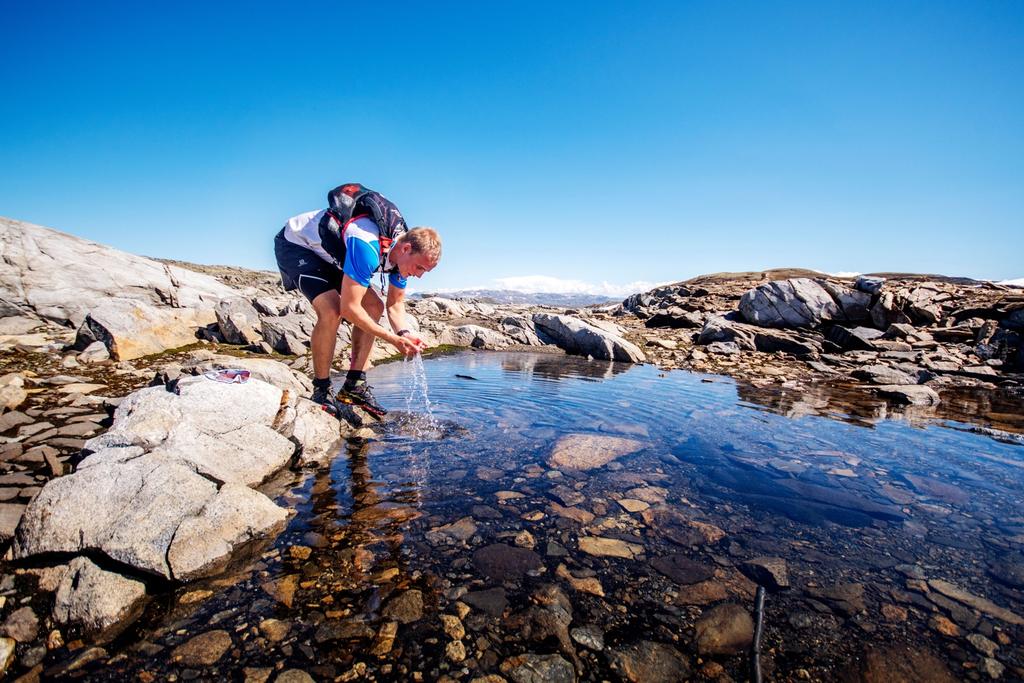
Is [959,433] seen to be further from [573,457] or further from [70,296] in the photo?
[70,296]

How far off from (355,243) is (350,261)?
212mm

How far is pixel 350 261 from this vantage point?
199 inches

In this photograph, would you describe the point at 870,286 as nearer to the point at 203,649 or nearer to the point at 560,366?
the point at 560,366

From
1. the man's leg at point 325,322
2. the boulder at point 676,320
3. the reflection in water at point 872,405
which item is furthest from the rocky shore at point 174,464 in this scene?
the boulder at point 676,320

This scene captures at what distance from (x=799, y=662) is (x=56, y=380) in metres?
9.43

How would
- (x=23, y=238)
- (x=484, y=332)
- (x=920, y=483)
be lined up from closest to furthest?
(x=920, y=483) < (x=23, y=238) < (x=484, y=332)

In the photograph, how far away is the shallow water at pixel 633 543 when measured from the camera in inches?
92.9

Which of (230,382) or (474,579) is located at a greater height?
(230,382)

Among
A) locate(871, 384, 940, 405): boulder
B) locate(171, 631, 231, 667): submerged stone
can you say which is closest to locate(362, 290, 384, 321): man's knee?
locate(171, 631, 231, 667): submerged stone

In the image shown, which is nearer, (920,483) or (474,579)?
(474,579)

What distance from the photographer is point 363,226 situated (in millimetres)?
5211

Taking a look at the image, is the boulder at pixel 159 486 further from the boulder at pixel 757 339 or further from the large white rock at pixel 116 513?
the boulder at pixel 757 339

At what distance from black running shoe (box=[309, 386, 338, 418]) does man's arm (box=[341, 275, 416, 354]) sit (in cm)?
137

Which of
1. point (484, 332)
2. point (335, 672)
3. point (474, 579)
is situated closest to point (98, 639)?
point (335, 672)
